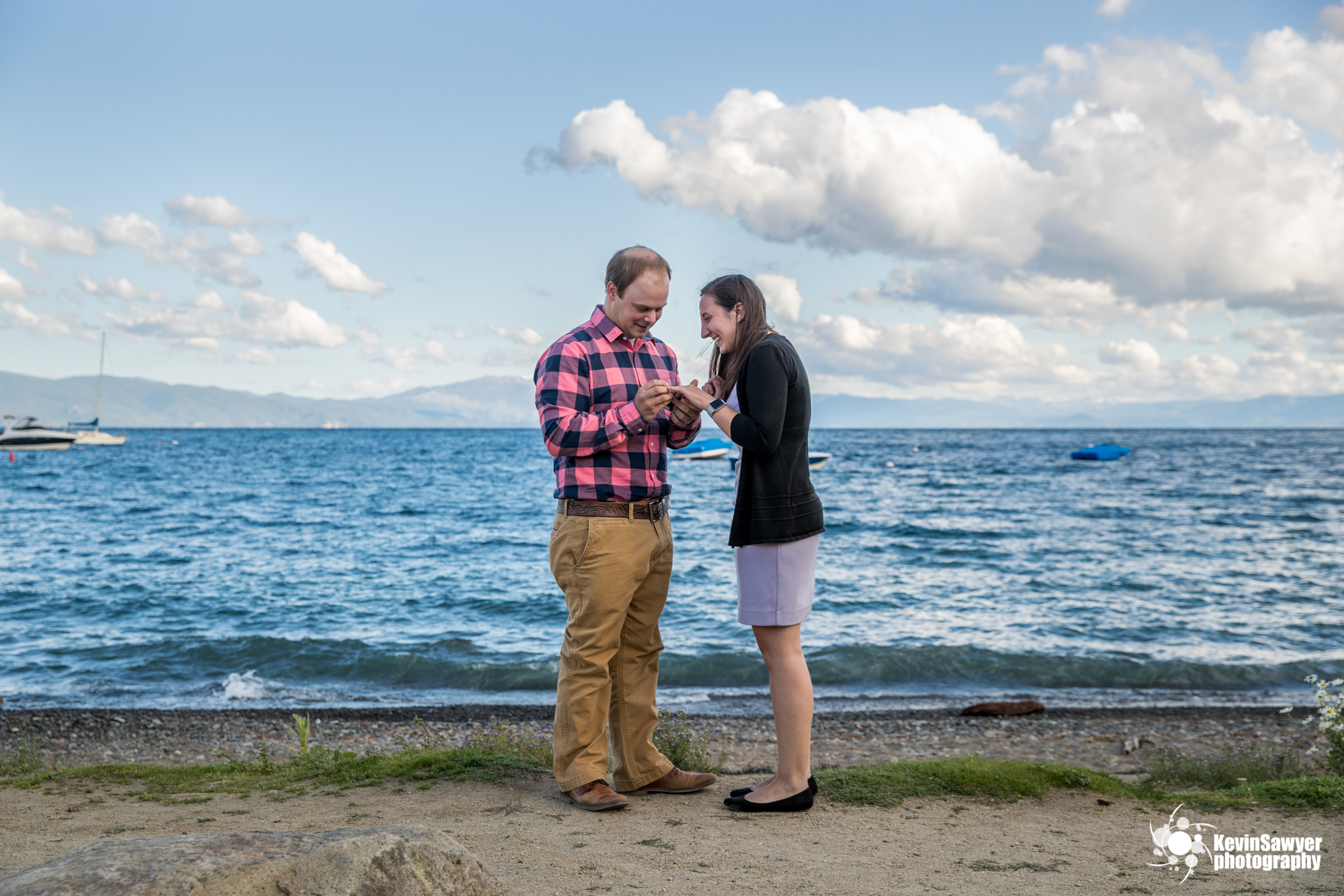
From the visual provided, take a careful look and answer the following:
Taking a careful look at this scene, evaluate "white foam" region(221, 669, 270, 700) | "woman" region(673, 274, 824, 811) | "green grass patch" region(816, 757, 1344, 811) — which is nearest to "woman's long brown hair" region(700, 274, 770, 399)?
"woman" region(673, 274, 824, 811)

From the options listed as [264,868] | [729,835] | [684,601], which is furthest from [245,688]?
[264,868]

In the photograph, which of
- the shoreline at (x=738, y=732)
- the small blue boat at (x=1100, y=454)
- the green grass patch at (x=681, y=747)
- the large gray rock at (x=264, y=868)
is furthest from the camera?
the small blue boat at (x=1100, y=454)

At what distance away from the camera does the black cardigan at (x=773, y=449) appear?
12.3ft

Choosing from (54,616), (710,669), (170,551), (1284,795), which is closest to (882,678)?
(710,669)

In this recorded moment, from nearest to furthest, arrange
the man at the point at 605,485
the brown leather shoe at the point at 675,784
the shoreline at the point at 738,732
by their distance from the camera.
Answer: the man at the point at 605,485 → the brown leather shoe at the point at 675,784 → the shoreline at the point at 738,732

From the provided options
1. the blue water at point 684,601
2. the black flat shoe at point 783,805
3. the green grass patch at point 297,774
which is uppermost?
the black flat shoe at point 783,805

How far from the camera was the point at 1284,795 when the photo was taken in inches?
171

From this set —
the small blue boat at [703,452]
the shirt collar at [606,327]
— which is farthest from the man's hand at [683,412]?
the small blue boat at [703,452]

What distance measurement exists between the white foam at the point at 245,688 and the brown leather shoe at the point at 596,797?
6.71m

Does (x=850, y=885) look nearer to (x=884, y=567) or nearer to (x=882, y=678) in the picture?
(x=882, y=678)

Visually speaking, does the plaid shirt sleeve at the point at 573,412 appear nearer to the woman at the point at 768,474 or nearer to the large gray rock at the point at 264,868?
the woman at the point at 768,474

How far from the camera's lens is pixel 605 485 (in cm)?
391

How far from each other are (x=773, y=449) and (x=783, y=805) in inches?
69.2

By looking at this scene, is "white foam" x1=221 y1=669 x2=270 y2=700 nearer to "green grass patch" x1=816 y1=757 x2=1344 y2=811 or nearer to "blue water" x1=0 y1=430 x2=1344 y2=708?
"blue water" x1=0 y1=430 x2=1344 y2=708
